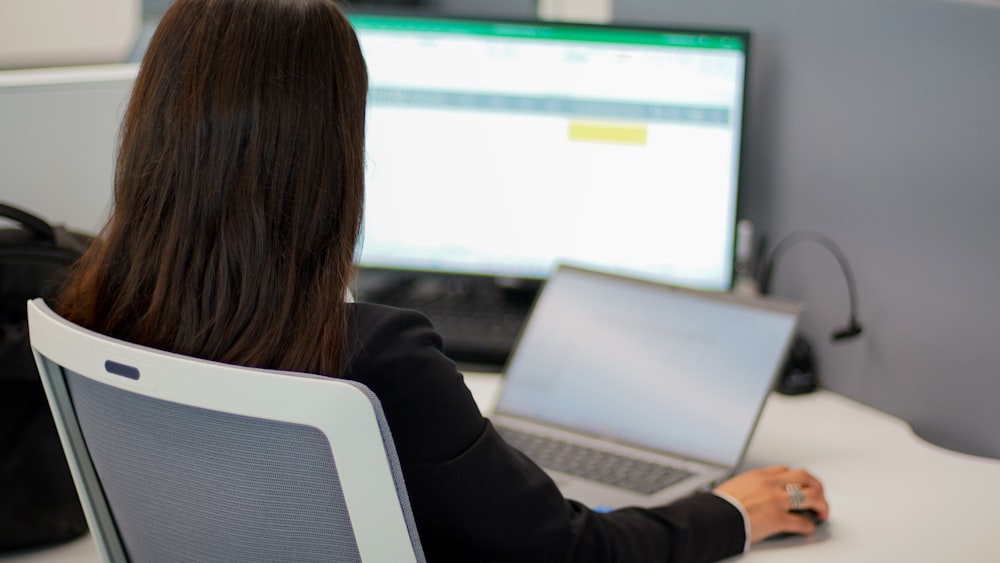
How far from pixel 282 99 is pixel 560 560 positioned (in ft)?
1.24

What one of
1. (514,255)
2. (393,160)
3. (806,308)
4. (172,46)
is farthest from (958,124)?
(172,46)

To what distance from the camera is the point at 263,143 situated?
674 millimetres

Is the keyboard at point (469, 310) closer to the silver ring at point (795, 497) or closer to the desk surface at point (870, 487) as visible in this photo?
the desk surface at point (870, 487)

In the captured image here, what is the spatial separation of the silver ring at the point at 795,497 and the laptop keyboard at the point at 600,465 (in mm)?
119

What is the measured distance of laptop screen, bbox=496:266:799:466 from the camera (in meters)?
1.04

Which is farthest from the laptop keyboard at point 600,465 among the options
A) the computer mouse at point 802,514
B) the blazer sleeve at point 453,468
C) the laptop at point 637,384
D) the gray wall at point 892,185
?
the gray wall at point 892,185

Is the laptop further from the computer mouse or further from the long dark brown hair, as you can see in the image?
the long dark brown hair

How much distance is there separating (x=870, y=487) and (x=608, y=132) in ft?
1.91

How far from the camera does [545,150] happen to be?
4.54ft

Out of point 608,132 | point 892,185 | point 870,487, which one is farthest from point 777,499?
point 608,132

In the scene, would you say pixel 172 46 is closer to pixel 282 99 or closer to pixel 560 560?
pixel 282 99

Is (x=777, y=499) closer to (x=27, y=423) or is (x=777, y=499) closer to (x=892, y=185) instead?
(x=892, y=185)

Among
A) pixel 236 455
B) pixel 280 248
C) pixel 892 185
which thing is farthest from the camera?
pixel 892 185

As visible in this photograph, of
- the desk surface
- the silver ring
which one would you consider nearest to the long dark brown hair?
the desk surface
